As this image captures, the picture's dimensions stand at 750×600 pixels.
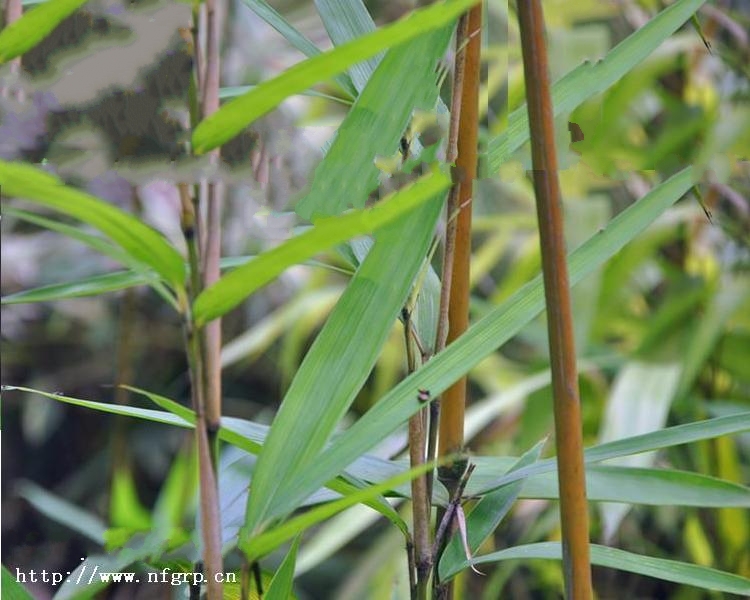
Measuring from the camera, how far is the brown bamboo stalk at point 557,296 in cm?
22

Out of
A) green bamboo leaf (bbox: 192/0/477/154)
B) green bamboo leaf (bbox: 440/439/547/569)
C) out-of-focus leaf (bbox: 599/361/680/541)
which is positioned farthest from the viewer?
out-of-focus leaf (bbox: 599/361/680/541)

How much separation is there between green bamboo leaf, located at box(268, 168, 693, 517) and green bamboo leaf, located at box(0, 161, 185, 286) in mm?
54

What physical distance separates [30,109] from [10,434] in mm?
1139

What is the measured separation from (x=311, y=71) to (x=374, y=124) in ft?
0.15

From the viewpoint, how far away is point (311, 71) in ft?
0.59

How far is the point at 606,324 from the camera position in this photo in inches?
38.0

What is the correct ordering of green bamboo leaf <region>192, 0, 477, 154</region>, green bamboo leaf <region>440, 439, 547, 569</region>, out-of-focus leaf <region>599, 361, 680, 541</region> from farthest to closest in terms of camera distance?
out-of-focus leaf <region>599, 361, 680, 541</region> < green bamboo leaf <region>440, 439, 547, 569</region> < green bamboo leaf <region>192, 0, 477, 154</region>

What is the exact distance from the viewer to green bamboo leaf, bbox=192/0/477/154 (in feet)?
0.58

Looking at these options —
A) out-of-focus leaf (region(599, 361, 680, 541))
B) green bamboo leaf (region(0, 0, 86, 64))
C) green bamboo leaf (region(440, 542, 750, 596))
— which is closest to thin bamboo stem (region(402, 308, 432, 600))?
green bamboo leaf (region(440, 542, 750, 596))

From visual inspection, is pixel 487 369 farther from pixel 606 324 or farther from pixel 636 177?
pixel 636 177

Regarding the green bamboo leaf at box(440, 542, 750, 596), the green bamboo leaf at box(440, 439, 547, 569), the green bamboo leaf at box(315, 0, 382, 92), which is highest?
the green bamboo leaf at box(315, 0, 382, 92)

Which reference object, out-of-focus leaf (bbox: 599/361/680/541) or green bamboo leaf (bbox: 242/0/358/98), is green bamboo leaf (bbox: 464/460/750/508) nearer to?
green bamboo leaf (bbox: 242/0/358/98)

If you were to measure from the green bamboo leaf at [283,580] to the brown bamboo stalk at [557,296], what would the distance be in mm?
68

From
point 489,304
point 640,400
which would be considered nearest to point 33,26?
point 640,400
